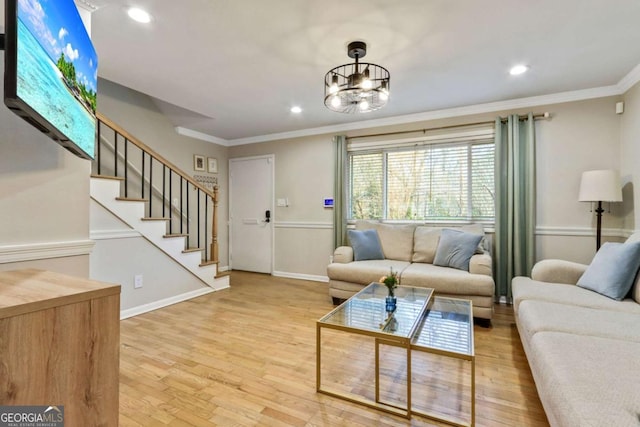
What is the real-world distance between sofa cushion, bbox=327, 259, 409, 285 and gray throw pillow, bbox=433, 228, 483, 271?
1.32ft

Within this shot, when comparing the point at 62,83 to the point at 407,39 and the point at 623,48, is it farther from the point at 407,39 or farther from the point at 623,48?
the point at 623,48

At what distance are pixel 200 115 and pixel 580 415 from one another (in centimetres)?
441

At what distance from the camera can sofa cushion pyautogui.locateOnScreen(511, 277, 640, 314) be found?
1950 millimetres

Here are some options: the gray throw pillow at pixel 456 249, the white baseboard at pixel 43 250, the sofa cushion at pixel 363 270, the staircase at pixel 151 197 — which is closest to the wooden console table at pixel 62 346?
the white baseboard at pixel 43 250

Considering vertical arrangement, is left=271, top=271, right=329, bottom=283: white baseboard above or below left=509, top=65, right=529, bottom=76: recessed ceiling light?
below

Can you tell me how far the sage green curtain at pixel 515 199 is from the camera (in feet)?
10.7

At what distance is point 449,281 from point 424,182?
1.51m

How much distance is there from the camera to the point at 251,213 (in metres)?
5.21

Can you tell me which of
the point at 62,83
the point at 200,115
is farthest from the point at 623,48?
the point at 200,115

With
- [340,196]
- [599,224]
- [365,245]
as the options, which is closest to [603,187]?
[599,224]

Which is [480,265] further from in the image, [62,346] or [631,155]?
[62,346]

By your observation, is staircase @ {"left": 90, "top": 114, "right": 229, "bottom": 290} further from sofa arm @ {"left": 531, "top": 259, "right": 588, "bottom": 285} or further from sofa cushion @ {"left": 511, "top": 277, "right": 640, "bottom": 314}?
sofa arm @ {"left": 531, "top": 259, "right": 588, "bottom": 285}

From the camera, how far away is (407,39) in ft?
7.22

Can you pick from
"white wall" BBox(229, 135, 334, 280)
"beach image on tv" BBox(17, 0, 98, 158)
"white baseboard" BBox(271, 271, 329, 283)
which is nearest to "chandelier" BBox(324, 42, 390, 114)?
"beach image on tv" BBox(17, 0, 98, 158)
